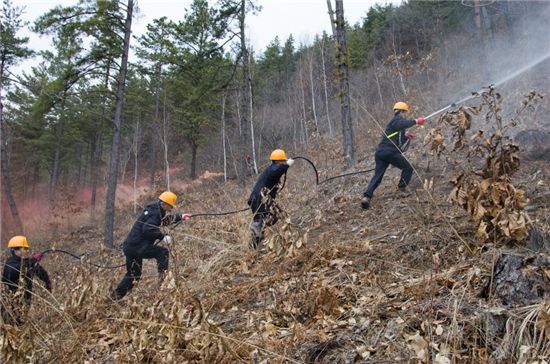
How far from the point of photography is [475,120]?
13.1m

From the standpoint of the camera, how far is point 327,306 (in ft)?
13.6

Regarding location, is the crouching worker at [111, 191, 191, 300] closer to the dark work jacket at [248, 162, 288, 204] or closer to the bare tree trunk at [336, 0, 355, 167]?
the dark work jacket at [248, 162, 288, 204]

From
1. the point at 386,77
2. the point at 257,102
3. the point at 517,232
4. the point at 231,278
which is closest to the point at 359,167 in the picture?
the point at 231,278

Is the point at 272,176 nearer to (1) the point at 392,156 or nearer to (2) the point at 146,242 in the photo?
(1) the point at 392,156

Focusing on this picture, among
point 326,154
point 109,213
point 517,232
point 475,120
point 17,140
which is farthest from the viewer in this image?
point 17,140

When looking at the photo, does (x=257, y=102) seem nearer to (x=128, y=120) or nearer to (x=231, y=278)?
(x=128, y=120)

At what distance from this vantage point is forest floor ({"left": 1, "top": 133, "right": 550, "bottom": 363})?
3074 millimetres

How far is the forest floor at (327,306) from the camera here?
3.07 meters

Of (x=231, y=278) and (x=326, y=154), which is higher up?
(x=326, y=154)

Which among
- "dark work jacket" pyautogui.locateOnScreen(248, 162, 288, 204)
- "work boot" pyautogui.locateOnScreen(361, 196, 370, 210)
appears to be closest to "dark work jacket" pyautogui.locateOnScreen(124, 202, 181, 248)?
"dark work jacket" pyautogui.locateOnScreen(248, 162, 288, 204)

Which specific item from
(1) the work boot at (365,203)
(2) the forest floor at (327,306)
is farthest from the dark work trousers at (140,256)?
(1) the work boot at (365,203)

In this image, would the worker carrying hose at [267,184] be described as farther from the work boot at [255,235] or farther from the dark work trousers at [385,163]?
the dark work trousers at [385,163]

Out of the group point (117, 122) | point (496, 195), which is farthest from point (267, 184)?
point (117, 122)

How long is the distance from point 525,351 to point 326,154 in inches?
470
